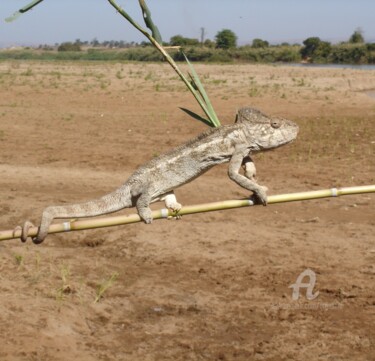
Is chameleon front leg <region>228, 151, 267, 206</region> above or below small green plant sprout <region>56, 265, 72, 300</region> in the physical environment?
above

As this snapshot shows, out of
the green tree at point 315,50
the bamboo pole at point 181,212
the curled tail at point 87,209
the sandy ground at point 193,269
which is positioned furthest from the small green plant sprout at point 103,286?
the green tree at point 315,50

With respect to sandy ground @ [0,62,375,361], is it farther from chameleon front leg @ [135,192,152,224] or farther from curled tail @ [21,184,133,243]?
chameleon front leg @ [135,192,152,224]

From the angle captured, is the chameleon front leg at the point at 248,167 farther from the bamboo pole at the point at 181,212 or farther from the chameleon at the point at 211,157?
the bamboo pole at the point at 181,212

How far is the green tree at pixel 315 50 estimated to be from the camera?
5279 cm

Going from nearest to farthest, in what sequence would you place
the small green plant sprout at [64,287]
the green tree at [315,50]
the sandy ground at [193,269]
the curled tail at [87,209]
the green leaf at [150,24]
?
1. the green leaf at [150,24]
2. the curled tail at [87,209]
3. the sandy ground at [193,269]
4. the small green plant sprout at [64,287]
5. the green tree at [315,50]

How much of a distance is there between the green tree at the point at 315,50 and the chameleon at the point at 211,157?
5133cm

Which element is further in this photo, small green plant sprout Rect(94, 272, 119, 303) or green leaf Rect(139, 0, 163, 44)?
small green plant sprout Rect(94, 272, 119, 303)

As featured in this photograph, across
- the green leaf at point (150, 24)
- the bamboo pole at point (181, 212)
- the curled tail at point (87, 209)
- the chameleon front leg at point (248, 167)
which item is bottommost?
the curled tail at point (87, 209)

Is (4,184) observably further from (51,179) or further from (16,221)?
(16,221)

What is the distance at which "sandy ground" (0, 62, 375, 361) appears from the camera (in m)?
4.89

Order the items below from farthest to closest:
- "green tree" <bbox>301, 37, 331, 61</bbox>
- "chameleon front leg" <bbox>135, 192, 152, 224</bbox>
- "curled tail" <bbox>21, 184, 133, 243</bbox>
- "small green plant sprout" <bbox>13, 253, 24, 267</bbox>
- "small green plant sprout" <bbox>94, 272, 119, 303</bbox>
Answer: "green tree" <bbox>301, 37, 331, 61</bbox> < "small green plant sprout" <bbox>13, 253, 24, 267</bbox> < "small green plant sprout" <bbox>94, 272, 119, 303</bbox> < "chameleon front leg" <bbox>135, 192, 152, 224</bbox> < "curled tail" <bbox>21, 184, 133, 243</bbox>

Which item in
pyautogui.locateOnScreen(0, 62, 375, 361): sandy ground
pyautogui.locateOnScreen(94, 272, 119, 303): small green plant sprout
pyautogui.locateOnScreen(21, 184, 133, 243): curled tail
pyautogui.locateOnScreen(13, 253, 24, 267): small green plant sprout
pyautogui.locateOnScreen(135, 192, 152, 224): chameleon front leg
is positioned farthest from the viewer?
pyautogui.locateOnScreen(13, 253, 24, 267): small green plant sprout

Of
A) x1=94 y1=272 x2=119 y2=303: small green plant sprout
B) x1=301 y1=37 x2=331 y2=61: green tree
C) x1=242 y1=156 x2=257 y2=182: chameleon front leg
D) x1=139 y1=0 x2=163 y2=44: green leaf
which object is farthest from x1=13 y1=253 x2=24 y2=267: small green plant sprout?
x1=301 y1=37 x2=331 y2=61: green tree

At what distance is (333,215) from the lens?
26.4 ft
